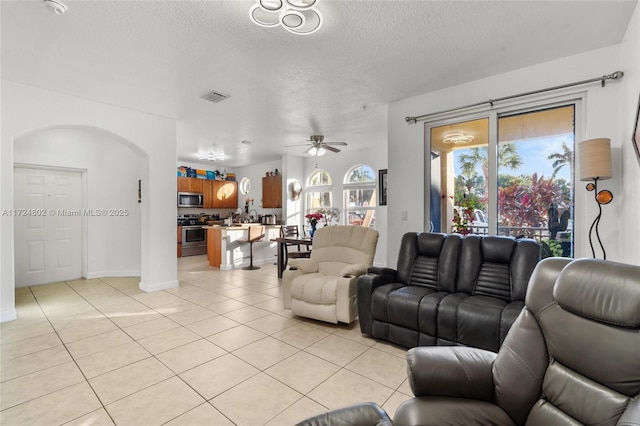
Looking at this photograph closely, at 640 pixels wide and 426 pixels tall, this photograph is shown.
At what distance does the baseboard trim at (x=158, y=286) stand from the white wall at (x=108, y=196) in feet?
4.00

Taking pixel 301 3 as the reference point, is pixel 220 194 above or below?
below

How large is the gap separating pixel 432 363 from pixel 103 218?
614 cm

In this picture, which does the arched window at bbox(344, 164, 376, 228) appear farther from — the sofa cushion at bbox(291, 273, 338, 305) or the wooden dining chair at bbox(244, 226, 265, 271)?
the sofa cushion at bbox(291, 273, 338, 305)

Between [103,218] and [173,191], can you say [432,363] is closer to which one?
[173,191]

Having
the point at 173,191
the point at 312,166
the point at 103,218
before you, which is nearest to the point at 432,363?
the point at 173,191

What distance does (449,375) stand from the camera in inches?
47.7

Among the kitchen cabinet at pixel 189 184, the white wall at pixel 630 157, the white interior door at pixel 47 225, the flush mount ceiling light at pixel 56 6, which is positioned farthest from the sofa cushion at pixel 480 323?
the kitchen cabinet at pixel 189 184

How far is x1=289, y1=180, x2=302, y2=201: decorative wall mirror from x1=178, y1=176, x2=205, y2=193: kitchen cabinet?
2.85 metres

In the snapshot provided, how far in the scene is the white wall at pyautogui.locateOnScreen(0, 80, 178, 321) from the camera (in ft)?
10.7

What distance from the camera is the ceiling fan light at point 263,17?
2068mm

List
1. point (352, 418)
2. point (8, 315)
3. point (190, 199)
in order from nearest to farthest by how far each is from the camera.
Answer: point (352, 418) < point (8, 315) < point (190, 199)

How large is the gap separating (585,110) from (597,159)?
2.36ft

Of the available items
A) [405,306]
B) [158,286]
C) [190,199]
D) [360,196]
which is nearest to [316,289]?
[405,306]

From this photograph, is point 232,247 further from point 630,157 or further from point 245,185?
point 630,157
